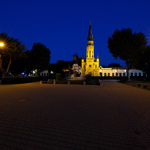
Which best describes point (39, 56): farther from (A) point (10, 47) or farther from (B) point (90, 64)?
(B) point (90, 64)

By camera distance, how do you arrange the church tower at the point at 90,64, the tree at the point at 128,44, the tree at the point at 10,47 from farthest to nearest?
1. the church tower at the point at 90,64
2. the tree at the point at 128,44
3. the tree at the point at 10,47

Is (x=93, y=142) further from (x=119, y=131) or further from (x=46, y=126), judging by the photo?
(x=46, y=126)

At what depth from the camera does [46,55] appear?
5134 cm

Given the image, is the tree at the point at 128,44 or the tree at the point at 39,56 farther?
the tree at the point at 39,56

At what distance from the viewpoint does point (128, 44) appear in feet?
→ 112

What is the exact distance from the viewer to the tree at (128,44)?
112 ft

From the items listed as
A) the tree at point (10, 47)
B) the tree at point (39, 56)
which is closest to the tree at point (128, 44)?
the tree at point (10, 47)

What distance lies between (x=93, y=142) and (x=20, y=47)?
31.5m

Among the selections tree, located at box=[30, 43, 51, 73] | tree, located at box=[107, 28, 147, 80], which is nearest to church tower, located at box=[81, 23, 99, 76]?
tree, located at box=[30, 43, 51, 73]

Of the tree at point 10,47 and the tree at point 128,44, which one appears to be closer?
the tree at point 10,47

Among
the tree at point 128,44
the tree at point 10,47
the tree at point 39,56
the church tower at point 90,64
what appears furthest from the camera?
the church tower at point 90,64

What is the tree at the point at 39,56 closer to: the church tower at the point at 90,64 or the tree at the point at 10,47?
the tree at the point at 10,47

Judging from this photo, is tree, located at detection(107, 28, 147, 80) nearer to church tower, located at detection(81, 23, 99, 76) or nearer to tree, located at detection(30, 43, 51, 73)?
tree, located at detection(30, 43, 51, 73)

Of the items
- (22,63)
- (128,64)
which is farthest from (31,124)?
(22,63)
